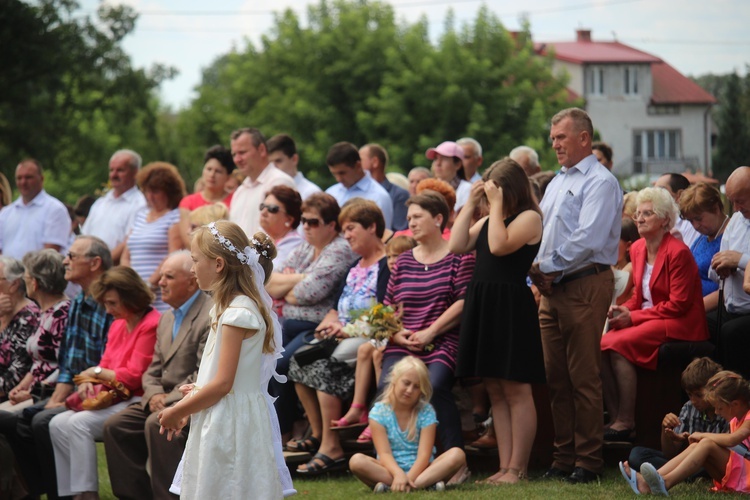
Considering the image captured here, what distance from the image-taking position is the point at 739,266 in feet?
24.5

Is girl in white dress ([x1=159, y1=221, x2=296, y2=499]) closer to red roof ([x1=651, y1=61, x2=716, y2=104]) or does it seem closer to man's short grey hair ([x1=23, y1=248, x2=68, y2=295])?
man's short grey hair ([x1=23, y1=248, x2=68, y2=295])

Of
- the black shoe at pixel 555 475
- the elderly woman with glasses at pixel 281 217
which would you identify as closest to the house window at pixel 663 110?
the elderly woman with glasses at pixel 281 217

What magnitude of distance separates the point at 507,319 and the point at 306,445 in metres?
2.11

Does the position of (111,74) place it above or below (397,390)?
above

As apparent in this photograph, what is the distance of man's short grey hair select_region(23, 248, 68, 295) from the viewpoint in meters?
8.95

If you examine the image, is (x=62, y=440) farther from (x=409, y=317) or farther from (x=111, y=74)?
(x=111, y=74)

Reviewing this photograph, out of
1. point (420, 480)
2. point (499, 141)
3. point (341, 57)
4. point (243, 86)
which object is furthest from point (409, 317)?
point (243, 86)

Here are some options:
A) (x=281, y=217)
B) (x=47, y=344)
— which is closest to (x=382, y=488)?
(x=281, y=217)

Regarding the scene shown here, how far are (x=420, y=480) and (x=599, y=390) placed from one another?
4.44 feet

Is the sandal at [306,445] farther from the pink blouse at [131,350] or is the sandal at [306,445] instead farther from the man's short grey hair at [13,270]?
the man's short grey hair at [13,270]

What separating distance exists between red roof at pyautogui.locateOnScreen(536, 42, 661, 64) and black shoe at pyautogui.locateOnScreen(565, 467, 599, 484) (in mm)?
55852

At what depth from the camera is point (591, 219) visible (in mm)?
7223

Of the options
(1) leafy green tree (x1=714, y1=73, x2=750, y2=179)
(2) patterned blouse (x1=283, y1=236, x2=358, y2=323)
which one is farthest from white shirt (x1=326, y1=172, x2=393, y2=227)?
(1) leafy green tree (x1=714, y1=73, x2=750, y2=179)

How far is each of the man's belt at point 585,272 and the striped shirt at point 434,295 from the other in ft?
2.76
